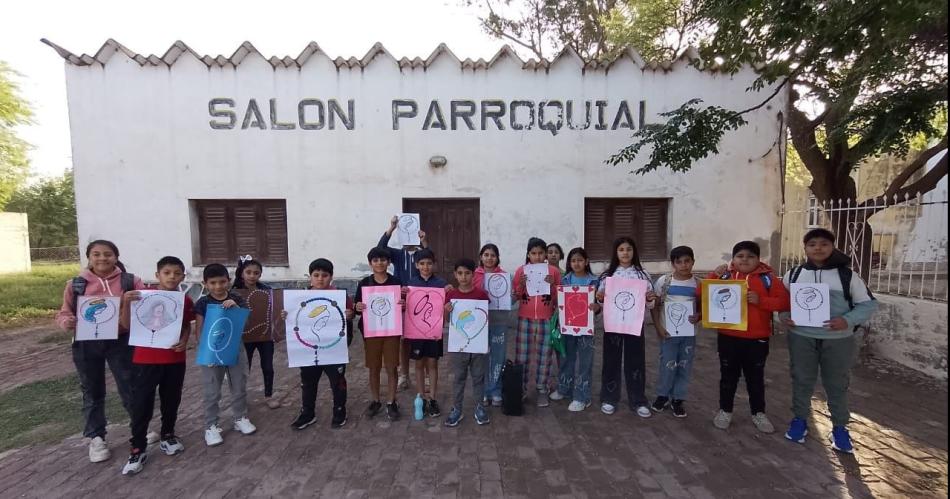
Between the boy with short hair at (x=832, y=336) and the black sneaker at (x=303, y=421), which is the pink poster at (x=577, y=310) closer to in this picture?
the boy with short hair at (x=832, y=336)

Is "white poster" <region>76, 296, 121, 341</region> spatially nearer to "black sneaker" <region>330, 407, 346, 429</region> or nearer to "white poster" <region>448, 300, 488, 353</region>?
"black sneaker" <region>330, 407, 346, 429</region>

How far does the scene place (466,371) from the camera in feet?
11.9

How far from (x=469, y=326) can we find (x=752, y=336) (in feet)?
7.03

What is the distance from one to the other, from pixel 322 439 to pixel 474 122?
4963 mm

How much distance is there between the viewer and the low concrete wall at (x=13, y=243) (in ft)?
55.5

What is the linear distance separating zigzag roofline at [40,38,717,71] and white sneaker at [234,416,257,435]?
520cm

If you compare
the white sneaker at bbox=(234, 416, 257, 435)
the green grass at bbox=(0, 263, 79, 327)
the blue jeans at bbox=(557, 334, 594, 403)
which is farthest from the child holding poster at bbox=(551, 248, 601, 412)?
the green grass at bbox=(0, 263, 79, 327)

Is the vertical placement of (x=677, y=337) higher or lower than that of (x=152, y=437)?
higher

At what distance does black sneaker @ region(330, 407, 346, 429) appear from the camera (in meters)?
3.60

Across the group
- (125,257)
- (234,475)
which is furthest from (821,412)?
(125,257)

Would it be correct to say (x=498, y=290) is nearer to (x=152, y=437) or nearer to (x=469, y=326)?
(x=469, y=326)

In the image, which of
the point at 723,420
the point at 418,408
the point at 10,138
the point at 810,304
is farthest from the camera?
the point at 10,138

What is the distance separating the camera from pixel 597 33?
12.7 m

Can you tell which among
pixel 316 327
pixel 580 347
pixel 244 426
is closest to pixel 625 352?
pixel 580 347
